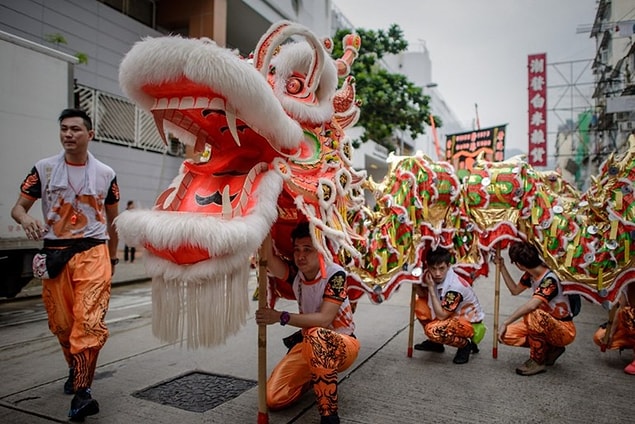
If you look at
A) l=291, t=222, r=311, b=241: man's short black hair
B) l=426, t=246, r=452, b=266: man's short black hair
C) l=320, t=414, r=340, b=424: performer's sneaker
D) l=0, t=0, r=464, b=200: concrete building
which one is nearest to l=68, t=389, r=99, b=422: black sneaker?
l=320, t=414, r=340, b=424: performer's sneaker

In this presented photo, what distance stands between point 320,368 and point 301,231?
75 centimetres

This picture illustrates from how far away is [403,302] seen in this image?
6914 mm

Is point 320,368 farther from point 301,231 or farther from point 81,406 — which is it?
point 81,406

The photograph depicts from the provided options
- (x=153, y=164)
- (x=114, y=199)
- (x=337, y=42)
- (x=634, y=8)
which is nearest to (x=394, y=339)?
(x=114, y=199)

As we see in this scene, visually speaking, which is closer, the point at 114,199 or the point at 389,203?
the point at 114,199

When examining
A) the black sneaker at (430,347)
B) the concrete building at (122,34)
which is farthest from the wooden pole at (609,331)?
the concrete building at (122,34)

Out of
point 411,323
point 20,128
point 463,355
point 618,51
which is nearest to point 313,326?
point 411,323

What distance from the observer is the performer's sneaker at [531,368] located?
360 centimetres

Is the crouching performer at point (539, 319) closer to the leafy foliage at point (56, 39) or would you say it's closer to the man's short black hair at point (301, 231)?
the man's short black hair at point (301, 231)

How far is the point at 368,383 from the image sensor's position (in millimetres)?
3389

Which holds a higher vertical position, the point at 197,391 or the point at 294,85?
the point at 294,85

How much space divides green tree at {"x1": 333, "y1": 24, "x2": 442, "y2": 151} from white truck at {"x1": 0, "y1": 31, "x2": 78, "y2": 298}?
9.42 meters

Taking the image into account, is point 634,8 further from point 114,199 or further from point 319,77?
point 114,199

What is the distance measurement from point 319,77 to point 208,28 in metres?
9.63
